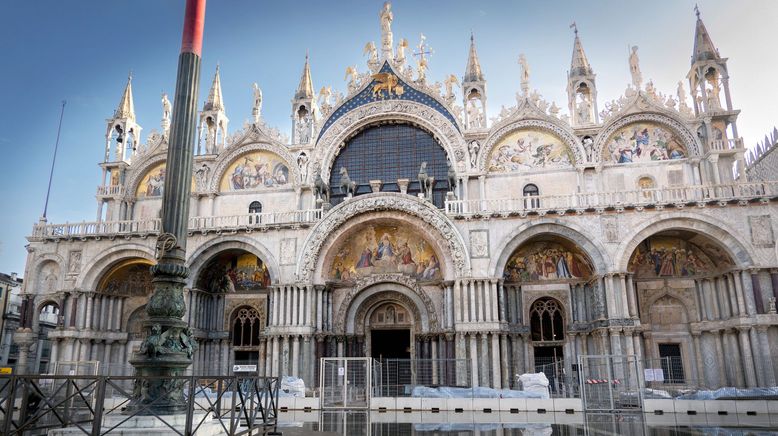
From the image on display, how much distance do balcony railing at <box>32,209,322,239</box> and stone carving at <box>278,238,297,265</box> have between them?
0.84 metres

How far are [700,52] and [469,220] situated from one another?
14.8 m

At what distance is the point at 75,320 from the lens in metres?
28.5

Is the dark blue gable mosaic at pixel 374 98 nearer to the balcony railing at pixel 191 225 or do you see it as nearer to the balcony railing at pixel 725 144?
the balcony railing at pixel 191 225

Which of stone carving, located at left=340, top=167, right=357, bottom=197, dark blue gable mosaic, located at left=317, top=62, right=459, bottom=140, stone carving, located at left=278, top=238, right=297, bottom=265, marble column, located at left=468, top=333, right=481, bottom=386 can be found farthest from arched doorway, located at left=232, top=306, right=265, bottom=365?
marble column, located at left=468, top=333, right=481, bottom=386

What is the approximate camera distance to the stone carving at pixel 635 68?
93.5 ft

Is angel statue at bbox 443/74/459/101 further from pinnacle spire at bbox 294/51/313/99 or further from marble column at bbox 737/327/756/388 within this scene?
marble column at bbox 737/327/756/388

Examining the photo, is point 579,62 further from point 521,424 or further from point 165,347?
point 165,347

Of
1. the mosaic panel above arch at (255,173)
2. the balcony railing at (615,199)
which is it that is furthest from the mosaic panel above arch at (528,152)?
the mosaic panel above arch at (255,173)

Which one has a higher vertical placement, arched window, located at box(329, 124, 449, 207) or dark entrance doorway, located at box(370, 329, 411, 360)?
arched window, located at box(329, 124, 449, 207)

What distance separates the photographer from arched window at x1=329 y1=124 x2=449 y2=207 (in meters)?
30.0

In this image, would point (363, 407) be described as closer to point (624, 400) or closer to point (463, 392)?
point (463, 392)

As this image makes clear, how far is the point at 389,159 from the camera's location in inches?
1204

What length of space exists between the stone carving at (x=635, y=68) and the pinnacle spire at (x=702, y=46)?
9.06 feet

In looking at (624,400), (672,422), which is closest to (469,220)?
(624,400)
